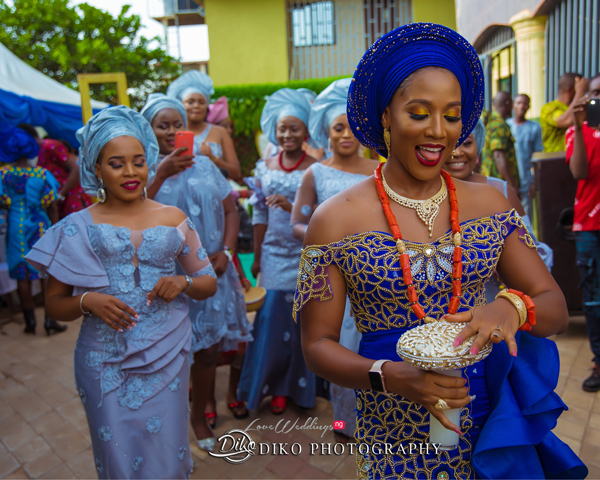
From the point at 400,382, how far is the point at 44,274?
1.95m

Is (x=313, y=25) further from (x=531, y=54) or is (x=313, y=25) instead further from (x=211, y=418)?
(x=211, y=418)

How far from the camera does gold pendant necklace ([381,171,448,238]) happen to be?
1651mm

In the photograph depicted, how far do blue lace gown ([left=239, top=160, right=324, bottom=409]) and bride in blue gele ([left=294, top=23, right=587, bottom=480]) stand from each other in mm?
2405

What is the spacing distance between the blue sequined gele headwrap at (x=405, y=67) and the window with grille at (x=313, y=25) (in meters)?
14.2

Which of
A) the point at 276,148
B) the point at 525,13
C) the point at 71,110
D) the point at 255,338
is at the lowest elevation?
the point at 255,338

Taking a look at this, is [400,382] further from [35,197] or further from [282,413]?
[35,197]

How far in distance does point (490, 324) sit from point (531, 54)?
34.6 feet

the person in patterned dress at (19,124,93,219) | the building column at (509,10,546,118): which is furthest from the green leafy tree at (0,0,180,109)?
the building column at (509,10,546,118)

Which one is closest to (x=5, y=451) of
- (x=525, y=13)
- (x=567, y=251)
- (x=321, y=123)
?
(x=321, y=123)

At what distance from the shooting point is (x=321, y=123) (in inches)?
154

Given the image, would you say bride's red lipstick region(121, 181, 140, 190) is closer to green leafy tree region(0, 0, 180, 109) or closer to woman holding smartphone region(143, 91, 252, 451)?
woman holding smartphone region(143, 91, 252, 451)

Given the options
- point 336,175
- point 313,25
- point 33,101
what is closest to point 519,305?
point 336,175

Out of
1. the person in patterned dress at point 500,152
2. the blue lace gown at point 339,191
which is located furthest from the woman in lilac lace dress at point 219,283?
the person in patterned dress at point 500,152

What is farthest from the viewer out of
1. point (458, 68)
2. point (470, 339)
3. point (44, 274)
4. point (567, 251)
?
point (567, 251)
